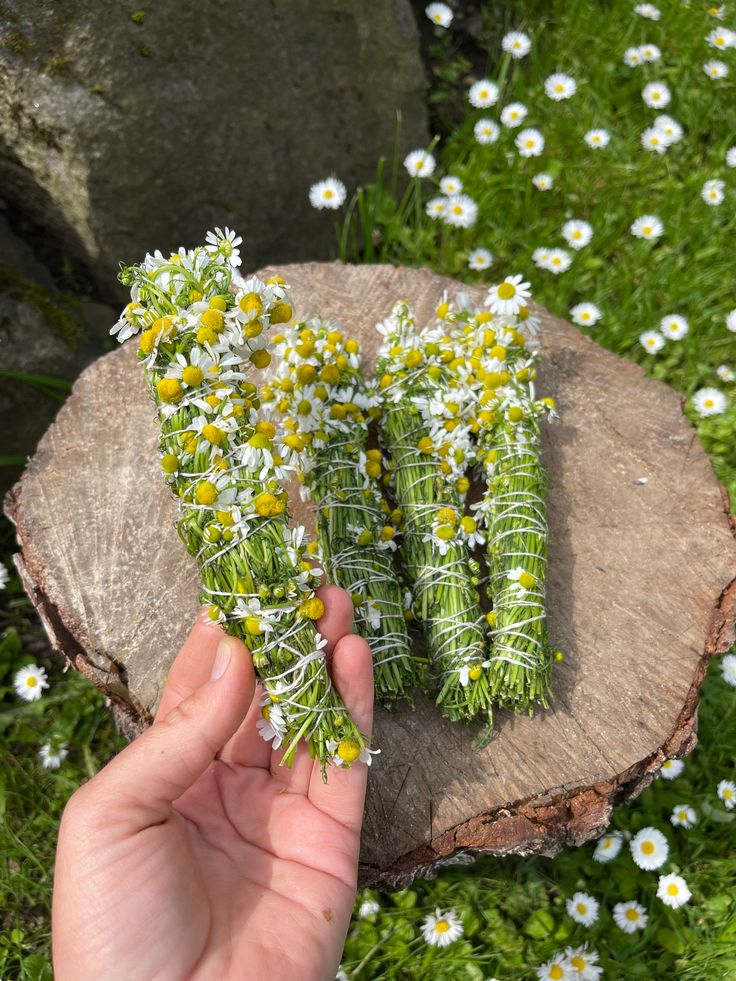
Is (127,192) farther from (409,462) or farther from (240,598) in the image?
(240,598)

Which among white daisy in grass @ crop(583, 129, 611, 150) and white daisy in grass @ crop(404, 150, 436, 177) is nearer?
white daisy in grass @ crop(404, 150, 436, 177)

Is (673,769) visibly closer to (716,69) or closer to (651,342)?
(651,342)

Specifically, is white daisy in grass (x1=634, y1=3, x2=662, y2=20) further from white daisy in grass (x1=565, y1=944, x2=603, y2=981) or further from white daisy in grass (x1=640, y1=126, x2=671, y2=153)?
white daisy in grass (x1=565, y1=944, x2=603, y2=981)

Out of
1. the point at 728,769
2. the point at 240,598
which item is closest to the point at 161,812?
the point at 240,598

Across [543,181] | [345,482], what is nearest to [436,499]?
[345,482]

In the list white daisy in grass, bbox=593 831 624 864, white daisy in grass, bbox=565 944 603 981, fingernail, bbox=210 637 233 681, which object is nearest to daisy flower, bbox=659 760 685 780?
white daisy in grass, bbox=593 831 624 864

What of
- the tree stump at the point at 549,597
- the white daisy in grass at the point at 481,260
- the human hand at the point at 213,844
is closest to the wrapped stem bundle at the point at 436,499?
the tree stump at the point at 549,597
